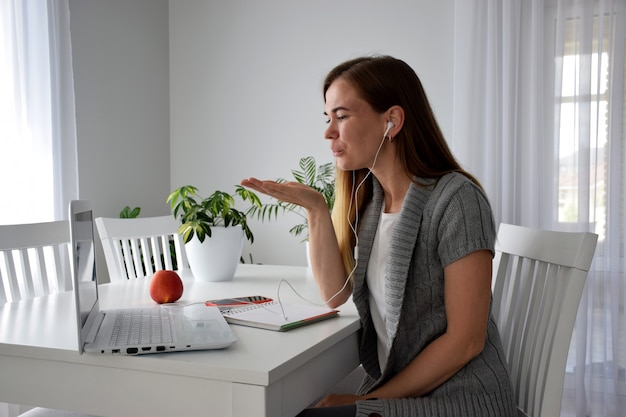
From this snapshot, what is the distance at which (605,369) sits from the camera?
3068mm

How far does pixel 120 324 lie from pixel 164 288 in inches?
Result: 12.7

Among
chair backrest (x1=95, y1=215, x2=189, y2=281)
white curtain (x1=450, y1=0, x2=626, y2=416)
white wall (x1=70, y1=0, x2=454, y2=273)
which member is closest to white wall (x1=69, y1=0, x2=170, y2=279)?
white wall (x1=70, y1=0, x2=454, y2=273)

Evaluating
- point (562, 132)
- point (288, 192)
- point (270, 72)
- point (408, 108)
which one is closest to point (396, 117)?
point (408, 108)

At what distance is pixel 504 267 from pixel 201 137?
9.60ft

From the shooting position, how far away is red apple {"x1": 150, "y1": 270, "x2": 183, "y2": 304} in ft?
4.96

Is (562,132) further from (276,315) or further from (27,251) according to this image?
(27,251)

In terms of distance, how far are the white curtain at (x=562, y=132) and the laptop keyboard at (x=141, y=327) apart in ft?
7.91

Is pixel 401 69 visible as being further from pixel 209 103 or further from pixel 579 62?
pixel 209 103

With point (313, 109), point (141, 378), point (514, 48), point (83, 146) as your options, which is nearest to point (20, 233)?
point (141, 378)

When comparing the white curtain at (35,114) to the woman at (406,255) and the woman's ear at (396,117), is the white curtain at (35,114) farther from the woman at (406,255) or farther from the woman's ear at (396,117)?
the woman's ear at (396,117)

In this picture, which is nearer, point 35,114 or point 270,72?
point 35,114

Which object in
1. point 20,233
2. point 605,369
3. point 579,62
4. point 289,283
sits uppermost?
point 579,62

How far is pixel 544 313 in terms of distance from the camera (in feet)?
Result: 4.37

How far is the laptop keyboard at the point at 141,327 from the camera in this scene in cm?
104
